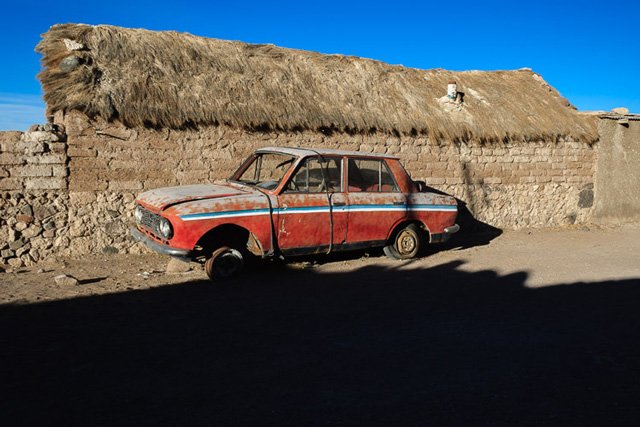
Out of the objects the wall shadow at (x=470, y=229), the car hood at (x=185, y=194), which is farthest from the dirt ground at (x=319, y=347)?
the wall shadow at (x=470, y=229)

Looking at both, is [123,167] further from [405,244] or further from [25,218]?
[405,244]

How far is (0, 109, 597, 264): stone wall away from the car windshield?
1182mm

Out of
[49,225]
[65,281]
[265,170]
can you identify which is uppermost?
[265,170]

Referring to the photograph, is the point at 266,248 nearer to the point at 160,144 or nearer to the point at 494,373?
the point at 160,144

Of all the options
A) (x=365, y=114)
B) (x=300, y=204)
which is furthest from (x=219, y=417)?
(x=365, y=114)

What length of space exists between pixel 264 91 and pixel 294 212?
10.6 ft

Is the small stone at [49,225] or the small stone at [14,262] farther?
the small stone at [49,225]

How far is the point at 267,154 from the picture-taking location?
7.17 meters

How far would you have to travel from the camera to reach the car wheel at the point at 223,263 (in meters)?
6.02

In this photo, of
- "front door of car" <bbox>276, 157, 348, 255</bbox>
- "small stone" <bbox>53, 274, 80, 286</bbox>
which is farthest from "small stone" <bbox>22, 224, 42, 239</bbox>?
"front door of car" <bbox>276, 157, 348, 255</bbox>

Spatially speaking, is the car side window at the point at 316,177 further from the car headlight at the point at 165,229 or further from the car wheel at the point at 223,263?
the car headlight at the point at 165,229

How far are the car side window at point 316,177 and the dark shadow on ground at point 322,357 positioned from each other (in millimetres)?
1398

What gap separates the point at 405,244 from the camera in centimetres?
767

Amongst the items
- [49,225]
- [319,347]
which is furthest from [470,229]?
[49,225]
